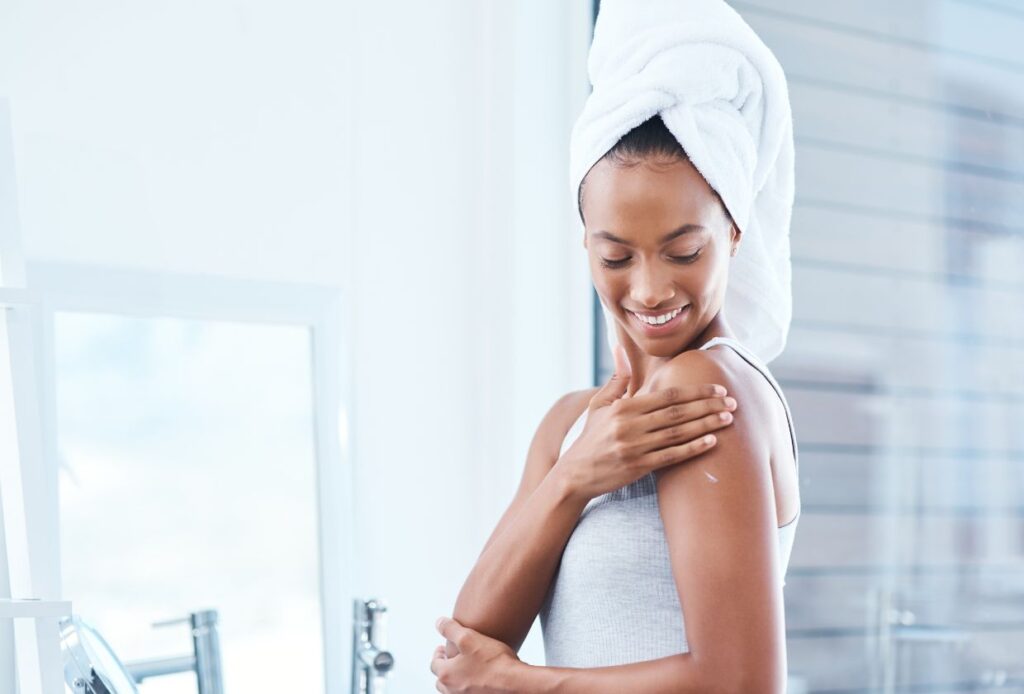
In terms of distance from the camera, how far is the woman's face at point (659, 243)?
3.26ft

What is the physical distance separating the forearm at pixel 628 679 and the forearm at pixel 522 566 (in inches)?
2.7

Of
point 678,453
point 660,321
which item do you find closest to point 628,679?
point 678,453

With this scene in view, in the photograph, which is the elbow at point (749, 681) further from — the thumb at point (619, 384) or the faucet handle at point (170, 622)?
the faucet handle at point (170, 622)

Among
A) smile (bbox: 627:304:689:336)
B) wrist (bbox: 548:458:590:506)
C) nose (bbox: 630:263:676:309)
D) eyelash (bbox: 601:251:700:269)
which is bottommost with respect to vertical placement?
wrist (bbox: 548:458:590:506)

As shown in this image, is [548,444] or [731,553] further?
[548,444]

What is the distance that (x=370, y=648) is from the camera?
5.67 ft

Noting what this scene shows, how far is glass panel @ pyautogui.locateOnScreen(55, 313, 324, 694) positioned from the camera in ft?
5.63

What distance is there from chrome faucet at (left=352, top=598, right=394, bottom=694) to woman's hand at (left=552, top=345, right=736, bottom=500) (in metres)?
0.77

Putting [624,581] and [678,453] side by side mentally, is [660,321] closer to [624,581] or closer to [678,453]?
[678,453]

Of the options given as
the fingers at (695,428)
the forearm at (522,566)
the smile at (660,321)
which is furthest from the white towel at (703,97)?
the forearm at (522,566)

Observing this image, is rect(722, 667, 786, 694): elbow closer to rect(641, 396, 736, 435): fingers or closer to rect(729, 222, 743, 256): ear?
rect(641, 396, 736, 435): fingers

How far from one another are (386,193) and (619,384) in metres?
0.99

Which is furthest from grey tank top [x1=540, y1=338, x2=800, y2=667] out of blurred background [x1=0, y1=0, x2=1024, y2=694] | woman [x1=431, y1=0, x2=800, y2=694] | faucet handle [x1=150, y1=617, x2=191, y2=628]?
faucet handle [x1=150, y1=617, x2=191, y2=628]

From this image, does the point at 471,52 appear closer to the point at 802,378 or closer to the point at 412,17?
the point at 412,17
